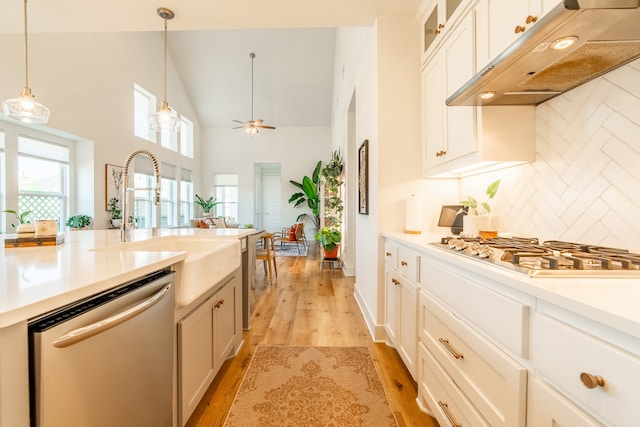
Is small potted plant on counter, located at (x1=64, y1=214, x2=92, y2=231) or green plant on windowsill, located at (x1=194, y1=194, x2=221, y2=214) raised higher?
green plant on windowsill, located at (x1=194, y1=194, x2=221, y2=214)

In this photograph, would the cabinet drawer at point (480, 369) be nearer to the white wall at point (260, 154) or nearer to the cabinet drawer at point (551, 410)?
the cabinet drawer at point (551, 410)

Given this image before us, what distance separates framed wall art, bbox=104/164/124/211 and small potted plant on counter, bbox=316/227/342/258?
13.0 feet

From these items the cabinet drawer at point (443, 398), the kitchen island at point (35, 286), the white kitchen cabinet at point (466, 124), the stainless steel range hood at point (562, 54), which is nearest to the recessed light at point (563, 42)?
the stainless steel range hood at point (562, 54)

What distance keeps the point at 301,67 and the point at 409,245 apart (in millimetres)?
7073

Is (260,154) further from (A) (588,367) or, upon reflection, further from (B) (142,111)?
(A) (588,367)

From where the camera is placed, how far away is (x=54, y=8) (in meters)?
2.41

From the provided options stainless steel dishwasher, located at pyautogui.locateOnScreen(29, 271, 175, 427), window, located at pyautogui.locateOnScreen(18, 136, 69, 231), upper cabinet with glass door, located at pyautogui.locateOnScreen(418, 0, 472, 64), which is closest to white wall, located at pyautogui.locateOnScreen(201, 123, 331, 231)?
window, located at pyautogui.locateOnScreen(18, 136, 69, 231)

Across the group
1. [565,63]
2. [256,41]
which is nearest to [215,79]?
[256,41]

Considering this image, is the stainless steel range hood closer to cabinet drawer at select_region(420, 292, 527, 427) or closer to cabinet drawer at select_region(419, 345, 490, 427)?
cabinet drawer at select_region(420, 292, 527, 427)

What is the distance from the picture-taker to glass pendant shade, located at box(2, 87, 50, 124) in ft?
7.50

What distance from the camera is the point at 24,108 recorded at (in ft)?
7.70

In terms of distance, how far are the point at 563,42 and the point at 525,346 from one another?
3.33 feet

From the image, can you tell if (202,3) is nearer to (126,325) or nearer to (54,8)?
(54,8)

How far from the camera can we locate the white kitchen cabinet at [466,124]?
159 cm
